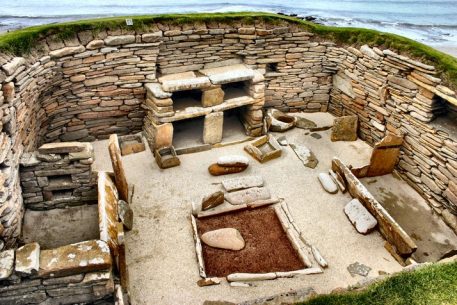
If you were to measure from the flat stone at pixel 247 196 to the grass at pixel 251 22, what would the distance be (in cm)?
365

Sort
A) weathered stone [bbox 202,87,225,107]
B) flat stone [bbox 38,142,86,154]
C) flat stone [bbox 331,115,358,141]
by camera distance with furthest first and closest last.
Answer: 1. flat stone [bbox 331,115,358,141]
2. weathered stone [bbox 202,87,225,107]
3. flat stone [bbox 38,142,86,154]

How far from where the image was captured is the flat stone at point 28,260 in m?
4.18

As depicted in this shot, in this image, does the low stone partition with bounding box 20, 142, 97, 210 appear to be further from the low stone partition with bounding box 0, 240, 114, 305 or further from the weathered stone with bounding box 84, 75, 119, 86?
the weathered stone with bounding box 84, 75, 119, 86

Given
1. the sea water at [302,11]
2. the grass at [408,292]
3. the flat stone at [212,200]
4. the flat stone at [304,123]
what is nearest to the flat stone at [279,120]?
the flat stone at [304,123]

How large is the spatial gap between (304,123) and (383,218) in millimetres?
3514

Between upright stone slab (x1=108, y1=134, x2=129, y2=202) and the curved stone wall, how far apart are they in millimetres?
1379

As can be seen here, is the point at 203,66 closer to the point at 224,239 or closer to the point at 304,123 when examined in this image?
the point at 304,123

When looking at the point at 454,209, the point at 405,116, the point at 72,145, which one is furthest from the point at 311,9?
the point at 72,145

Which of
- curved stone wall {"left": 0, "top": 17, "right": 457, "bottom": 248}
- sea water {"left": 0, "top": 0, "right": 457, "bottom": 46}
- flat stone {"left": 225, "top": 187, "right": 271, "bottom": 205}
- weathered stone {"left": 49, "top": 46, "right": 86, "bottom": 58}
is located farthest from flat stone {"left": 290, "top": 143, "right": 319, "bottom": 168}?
sea water {"left": 0, "top": 0, "right": 457, "bottom": 46}

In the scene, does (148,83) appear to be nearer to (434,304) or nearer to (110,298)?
(110,298)

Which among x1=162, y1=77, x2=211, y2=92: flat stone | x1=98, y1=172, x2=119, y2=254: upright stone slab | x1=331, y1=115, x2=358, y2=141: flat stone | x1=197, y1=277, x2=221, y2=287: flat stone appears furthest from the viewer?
x1=331, y1=115, x2=358, y2=141: flat stone

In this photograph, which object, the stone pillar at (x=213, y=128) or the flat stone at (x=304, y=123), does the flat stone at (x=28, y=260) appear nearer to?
the stone pillar at (x=213, y=128)

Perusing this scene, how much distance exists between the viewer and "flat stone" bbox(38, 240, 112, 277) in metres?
4.28

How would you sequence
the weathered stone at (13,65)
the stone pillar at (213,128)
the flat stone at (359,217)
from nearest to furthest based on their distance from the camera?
the weathered stone at (13,65)
the flat stone at (359,217)
the stone pillar at (213,128)
